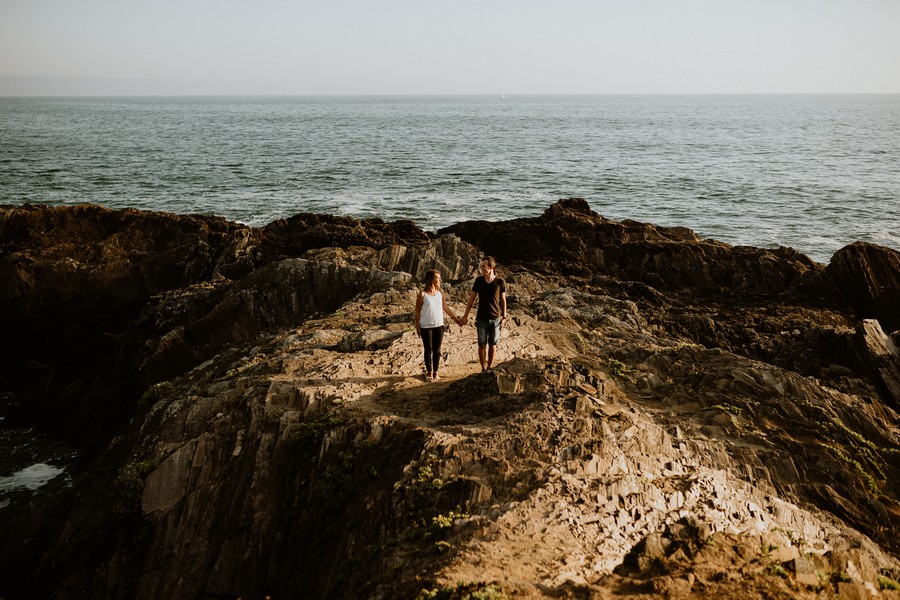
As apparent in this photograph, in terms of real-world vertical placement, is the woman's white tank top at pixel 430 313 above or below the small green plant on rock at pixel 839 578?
above

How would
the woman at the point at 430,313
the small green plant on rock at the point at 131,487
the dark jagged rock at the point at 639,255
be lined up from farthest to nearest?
1. the dark jagged rock at the point at 639,255
2. the woman at the point at 430,313
3. the small green plant on rock at the point at 131,487

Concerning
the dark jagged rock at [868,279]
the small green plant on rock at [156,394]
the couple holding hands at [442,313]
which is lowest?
the small green plant on rock at [156,394]

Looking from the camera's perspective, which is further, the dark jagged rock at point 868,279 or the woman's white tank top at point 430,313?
the dark jagged rock at point 868,279

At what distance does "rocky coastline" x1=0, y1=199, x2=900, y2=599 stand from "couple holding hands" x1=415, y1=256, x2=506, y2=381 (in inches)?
22.5

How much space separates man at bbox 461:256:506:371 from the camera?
40.1ft

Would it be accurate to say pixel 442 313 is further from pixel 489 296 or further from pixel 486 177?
pixel 486 177

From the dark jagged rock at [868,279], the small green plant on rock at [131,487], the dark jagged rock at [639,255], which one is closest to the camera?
the small green plant on rock at [131,487]

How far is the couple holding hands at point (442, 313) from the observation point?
12.1 metres

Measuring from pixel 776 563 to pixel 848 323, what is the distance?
15.8m

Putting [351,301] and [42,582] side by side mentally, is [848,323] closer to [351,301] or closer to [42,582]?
[351,301]

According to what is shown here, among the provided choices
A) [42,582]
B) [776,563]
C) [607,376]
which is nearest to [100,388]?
[42,582]

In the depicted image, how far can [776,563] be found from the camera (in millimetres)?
7375

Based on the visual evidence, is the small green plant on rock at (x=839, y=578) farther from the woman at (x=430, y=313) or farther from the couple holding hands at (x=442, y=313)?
the woman at (x=430, y=313)

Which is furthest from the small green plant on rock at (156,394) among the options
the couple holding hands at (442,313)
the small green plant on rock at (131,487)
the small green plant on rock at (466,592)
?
the small green plant on rock at (466,592)
